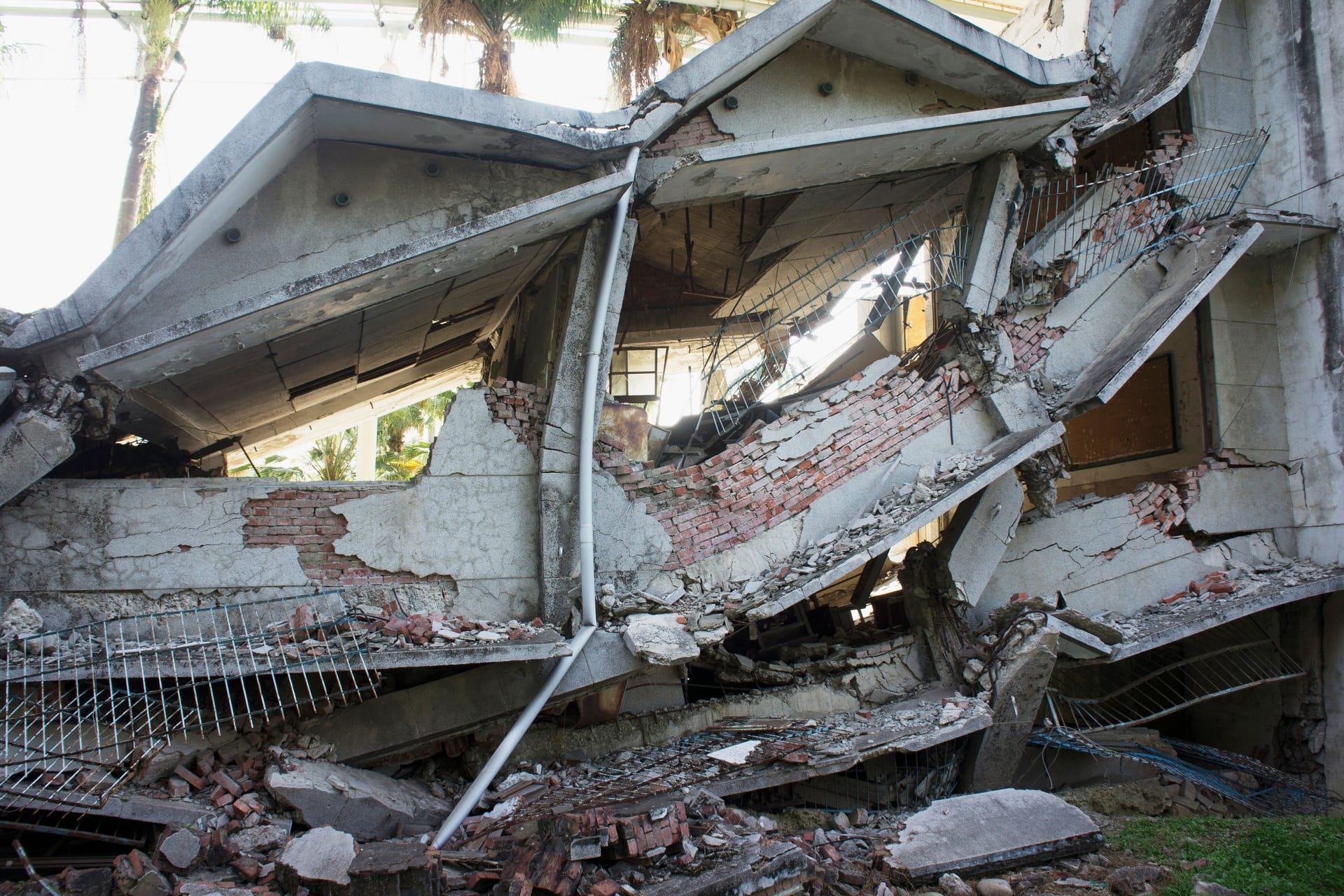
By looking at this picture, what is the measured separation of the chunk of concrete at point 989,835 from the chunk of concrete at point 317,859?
332 centimetres

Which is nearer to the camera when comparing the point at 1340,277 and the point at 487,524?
the point at 487,524

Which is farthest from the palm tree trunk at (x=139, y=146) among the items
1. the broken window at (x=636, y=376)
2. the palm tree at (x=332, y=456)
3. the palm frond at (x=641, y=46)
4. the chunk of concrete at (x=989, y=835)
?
the chunk of concrete at (x=989, y=835)

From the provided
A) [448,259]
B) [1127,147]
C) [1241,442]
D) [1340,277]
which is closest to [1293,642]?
[1241,442]

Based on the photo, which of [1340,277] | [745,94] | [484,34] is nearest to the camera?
[745,94]

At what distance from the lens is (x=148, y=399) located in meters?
7.29

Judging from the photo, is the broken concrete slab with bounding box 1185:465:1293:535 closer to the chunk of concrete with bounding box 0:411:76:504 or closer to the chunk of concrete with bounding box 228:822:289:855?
the chunk of concrete with bounding box 228:822:289:855

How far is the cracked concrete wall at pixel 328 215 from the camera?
254 inches

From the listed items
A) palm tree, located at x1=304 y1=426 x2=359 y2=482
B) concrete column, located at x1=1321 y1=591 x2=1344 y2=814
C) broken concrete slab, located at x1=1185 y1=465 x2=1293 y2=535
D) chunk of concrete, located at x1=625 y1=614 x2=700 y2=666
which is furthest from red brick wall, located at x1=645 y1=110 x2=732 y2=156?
palm tree, located at x1=304 y1=426 x2=359 y2=482

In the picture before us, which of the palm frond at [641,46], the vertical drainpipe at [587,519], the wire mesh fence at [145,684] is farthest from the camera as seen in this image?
the palm frond at [641,46]

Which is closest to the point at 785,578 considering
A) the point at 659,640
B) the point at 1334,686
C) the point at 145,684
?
the point at 659,640

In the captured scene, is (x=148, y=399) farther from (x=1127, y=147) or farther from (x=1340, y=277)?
(x=1340, y=277)

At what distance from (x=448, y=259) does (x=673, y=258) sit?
18.0 ft

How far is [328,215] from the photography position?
6.91 meters

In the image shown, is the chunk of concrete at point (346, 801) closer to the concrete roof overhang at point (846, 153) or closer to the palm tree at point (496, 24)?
the concrete roof overhang at point (846, 153)
